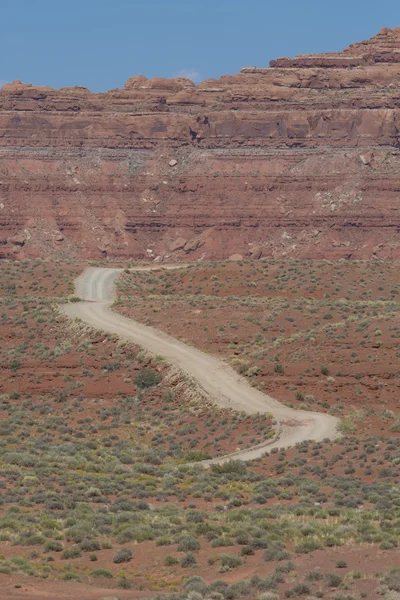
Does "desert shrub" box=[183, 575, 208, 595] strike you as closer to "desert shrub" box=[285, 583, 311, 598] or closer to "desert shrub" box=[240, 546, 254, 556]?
"desert shrub" box=[285, 583, 311, 598]

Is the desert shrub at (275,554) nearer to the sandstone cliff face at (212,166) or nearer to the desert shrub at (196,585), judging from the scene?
the desert shrub at (196,585)

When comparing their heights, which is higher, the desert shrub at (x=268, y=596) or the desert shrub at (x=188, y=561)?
the desert shrub at (x=188, y=561)

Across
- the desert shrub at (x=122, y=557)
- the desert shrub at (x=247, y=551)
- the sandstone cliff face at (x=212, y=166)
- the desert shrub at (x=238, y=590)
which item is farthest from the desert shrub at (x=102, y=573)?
the sandstone cliff face at (x=212, y=166)

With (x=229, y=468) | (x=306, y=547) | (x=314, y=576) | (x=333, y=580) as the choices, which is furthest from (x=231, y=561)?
(x=229, y=468)

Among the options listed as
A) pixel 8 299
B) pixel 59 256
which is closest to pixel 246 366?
pixel 8 299

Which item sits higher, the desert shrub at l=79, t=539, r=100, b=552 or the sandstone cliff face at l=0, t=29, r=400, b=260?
the sandstone cliff face at l=0, t=29, r=400, b=260

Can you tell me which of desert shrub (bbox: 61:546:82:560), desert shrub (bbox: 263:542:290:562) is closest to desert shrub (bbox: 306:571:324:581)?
desert shrub (bbox: 263:542:290:562)
